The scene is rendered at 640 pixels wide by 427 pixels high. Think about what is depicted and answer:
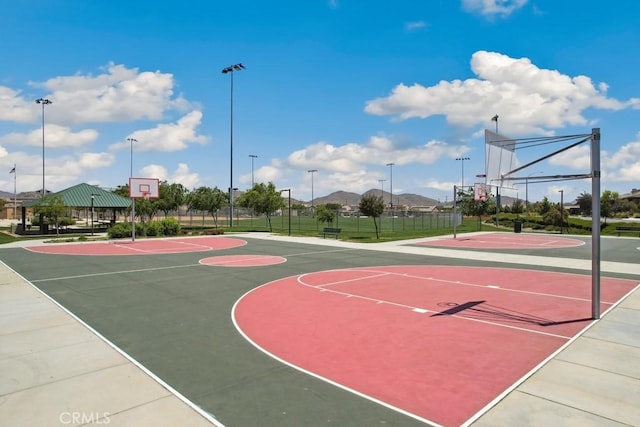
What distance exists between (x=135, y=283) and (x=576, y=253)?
24.1 metres

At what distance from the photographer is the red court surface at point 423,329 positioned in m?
6.35

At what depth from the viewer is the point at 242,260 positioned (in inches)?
847

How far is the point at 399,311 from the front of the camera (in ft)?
36.0

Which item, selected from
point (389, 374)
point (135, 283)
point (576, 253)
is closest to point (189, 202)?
point (135, 283)

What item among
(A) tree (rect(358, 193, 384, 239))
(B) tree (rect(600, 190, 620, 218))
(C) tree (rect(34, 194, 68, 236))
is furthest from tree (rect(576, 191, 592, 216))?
(C) tree (rect(34, 194, 68, 236))

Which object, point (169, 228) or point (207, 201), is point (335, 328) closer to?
point (169, 228)

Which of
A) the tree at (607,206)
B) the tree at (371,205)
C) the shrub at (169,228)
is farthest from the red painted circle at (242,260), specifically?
the tree at (607,206)

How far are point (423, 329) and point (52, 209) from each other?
132ft

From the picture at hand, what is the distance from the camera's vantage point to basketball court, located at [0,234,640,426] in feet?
19.5

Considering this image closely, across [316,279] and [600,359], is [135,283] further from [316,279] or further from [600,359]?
[600,359]

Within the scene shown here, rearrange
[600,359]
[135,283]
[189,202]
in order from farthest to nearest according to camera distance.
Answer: [189,202], [135,283], [600,359]

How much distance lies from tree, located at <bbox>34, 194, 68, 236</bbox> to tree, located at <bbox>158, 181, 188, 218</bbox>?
1232cm

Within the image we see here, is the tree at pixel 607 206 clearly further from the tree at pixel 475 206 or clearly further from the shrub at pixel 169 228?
the shrub at pixel 169 228

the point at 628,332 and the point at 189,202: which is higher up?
the point at 189,202
